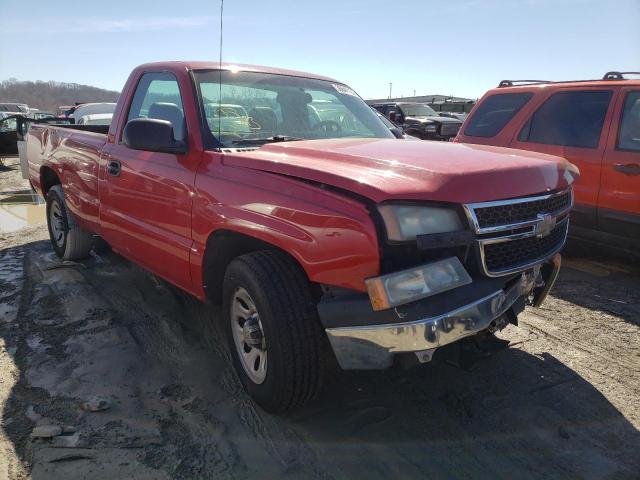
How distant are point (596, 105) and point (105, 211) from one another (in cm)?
474

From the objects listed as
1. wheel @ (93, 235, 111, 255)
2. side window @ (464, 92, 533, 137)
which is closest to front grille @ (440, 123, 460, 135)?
side window @ (464, 92, 533, 137)

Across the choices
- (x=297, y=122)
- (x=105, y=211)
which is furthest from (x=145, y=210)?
(x=297, y=122)

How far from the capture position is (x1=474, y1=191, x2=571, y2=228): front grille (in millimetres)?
2281

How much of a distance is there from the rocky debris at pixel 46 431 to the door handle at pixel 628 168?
195 inches

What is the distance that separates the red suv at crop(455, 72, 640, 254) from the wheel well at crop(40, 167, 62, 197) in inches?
195

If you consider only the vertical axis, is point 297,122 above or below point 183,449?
above

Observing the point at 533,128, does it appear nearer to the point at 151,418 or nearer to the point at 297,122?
the point at 297,122

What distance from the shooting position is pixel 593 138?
16.3 feet

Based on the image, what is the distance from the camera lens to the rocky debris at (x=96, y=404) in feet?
8.96

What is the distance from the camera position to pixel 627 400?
2830 millimetres

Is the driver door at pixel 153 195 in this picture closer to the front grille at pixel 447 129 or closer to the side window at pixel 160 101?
the side window at pixel 160 101

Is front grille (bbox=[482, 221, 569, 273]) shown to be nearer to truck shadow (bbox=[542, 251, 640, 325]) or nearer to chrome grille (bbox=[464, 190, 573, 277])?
chrome grille (bbox=[464, 190, 573, 277])

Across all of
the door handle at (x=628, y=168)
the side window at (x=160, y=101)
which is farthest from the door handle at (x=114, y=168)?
the door handle at (x=628, y=168)

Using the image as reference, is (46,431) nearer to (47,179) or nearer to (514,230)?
(514,230)
